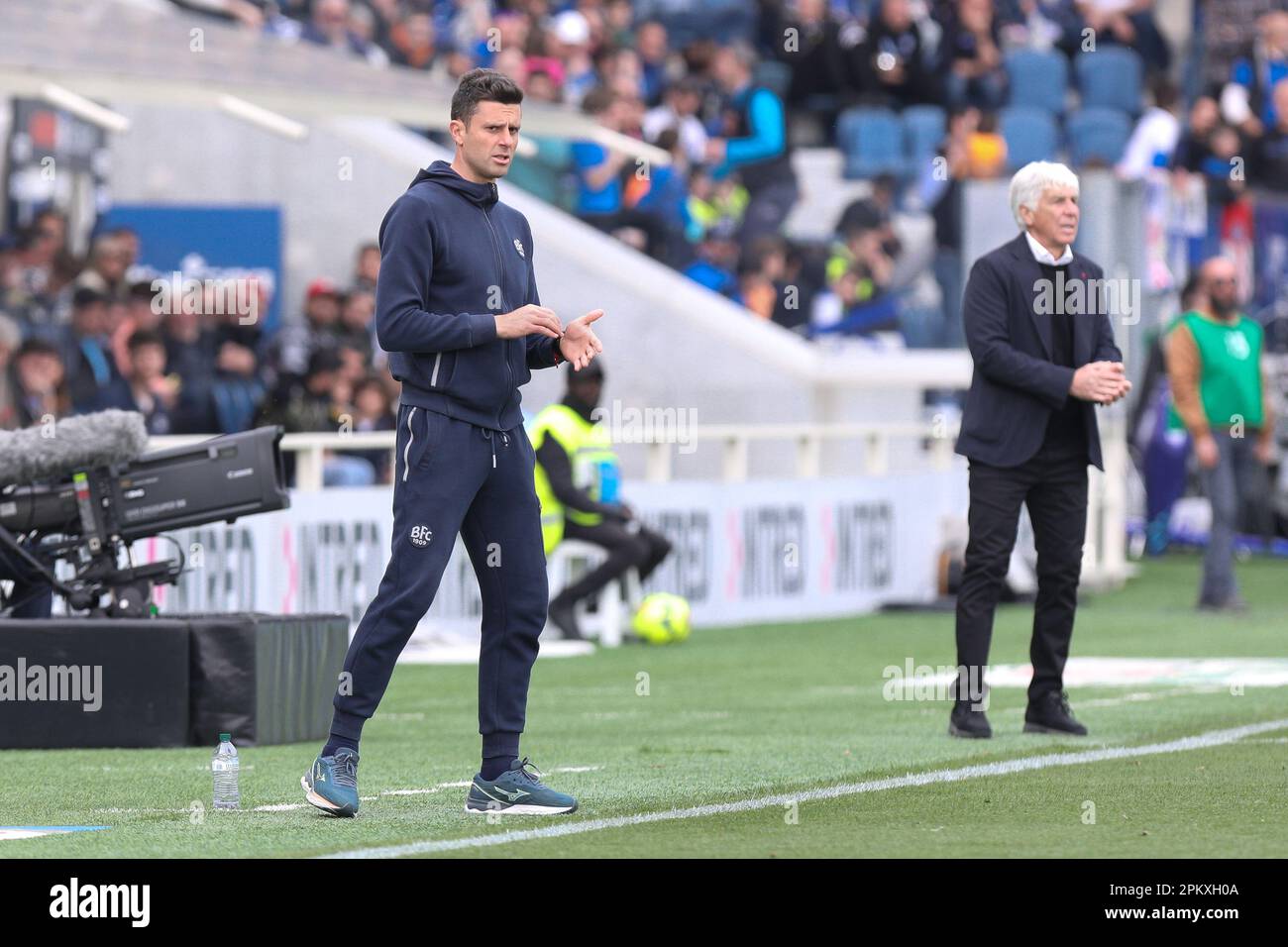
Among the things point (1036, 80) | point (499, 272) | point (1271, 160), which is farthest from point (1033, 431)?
point (1271, 160)

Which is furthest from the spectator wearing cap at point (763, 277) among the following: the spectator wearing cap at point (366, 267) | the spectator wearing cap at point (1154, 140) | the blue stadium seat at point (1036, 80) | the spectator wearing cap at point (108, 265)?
the spectator wearing cap at point (108, 265)

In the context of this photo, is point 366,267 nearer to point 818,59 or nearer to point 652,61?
point 652,61

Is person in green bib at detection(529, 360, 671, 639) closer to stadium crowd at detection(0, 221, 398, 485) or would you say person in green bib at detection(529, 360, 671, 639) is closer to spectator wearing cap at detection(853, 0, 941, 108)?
stadium crowd at detection(0, 221, 398, 485)

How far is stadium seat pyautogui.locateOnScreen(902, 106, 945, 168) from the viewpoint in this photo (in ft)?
84.1

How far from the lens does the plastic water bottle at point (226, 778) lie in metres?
8.34

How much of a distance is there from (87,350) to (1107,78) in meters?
13.5

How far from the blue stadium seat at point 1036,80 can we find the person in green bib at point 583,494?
12.1 metres

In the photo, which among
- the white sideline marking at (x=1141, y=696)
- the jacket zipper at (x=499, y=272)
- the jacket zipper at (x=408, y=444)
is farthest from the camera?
the white sideline marking at (x=1141, y=696)

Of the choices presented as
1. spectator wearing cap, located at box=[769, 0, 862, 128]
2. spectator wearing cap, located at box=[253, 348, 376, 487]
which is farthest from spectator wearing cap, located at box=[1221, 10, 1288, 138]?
spectator wearing cap, located at box=[253, 348, 376, 487]

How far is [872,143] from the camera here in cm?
2588

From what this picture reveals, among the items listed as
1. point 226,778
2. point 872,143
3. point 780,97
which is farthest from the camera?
point 780,97

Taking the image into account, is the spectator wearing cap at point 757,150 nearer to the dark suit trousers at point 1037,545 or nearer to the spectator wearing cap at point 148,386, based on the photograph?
the spectator wearing cap at point 148,386

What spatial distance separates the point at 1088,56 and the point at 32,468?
18.2 metres
